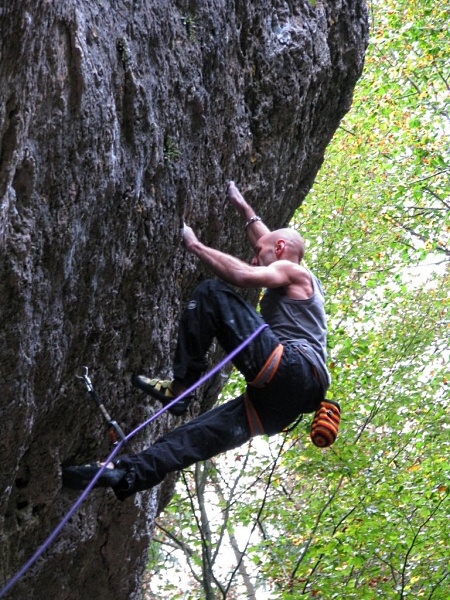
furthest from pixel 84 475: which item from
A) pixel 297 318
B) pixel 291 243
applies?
pixel 291 243

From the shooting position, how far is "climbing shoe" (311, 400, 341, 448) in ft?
16.6

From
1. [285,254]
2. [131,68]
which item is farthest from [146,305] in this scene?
[131,68]

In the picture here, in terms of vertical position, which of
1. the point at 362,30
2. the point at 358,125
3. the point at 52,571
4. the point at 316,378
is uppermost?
the point at 358,125

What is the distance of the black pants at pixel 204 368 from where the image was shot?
472cm

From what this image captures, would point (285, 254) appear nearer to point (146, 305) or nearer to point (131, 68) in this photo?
point (146, 305)

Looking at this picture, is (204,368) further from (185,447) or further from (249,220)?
(249,220)

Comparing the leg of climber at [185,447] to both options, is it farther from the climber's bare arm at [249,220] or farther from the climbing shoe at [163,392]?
the climber's bare arm at [249,220]

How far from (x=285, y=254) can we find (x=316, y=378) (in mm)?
904

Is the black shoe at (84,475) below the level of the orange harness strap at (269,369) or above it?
below

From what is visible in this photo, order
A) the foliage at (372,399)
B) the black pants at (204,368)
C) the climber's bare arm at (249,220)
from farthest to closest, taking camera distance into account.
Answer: the foliage at (372,399) → the climber's bare arm at (249,220) → the black pants at (204,368)

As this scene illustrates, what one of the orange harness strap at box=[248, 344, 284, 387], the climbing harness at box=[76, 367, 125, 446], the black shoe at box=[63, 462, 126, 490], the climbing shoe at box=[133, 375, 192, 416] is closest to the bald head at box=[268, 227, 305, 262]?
the orange harness strap at box=[248, 344, 284, 387]

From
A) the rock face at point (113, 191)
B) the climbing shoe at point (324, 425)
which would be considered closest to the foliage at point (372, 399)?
the rock face at point (113, 191)

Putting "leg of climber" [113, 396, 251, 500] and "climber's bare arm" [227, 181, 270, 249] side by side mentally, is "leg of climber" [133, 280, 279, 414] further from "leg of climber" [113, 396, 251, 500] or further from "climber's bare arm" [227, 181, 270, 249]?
"climber's bare arm" [227, 181, 270, 249]

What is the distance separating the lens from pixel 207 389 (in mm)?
7219
